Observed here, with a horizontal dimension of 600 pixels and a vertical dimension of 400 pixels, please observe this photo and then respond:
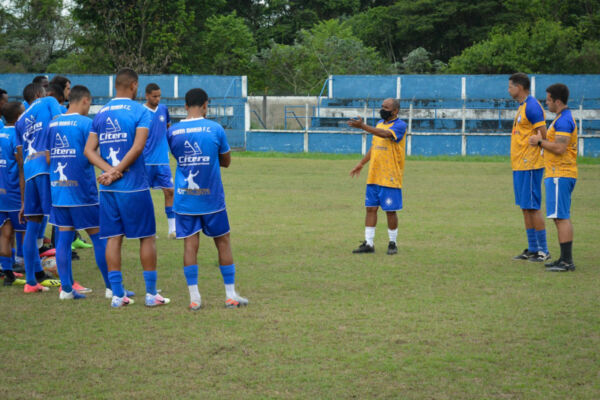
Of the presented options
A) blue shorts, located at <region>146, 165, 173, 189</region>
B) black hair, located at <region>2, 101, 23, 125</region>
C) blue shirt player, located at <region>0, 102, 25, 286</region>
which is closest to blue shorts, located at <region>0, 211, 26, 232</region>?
blue shirt player, located at <region>0, 102, 25, 286</region>

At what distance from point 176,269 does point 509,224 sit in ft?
19.9

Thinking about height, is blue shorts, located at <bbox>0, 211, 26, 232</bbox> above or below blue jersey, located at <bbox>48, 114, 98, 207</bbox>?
below

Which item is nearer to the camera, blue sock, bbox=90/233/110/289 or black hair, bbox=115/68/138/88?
black hair, bbox=115/68/138/88

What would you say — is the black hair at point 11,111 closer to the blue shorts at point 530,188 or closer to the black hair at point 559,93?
the blue shorts at point 530,188

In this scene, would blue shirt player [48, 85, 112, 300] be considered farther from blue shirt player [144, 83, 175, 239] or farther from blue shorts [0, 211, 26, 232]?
blue shirt player [144, 83, 175, 239]

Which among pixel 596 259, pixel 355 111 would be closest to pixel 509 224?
pixel 596 259

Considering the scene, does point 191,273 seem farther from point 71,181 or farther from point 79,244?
point 79,244

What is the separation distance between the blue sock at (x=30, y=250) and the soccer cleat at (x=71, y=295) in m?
0.57

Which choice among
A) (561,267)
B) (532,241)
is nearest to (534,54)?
(532,241)

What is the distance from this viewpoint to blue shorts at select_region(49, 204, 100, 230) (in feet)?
22.9

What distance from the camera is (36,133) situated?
7.57 metres

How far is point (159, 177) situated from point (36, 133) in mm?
3013

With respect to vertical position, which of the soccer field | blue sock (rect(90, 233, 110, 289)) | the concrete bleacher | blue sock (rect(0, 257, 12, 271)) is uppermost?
the concrete bleacher

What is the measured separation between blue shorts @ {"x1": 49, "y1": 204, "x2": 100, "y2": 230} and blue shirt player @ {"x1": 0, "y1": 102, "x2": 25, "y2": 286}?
1.11m
